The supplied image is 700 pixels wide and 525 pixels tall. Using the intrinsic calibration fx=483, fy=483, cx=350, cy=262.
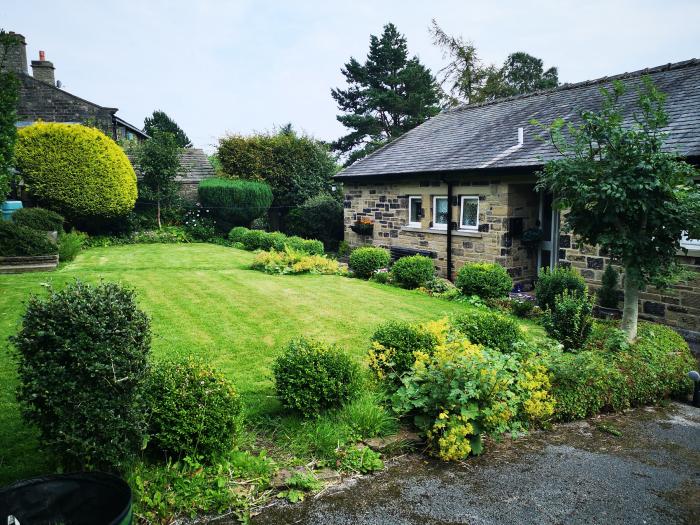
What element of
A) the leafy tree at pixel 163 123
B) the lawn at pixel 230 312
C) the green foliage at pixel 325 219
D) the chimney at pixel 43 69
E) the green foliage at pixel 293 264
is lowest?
the lawn at pixel 230 312

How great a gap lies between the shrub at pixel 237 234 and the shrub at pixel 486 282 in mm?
11909

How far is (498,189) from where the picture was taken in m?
12.5

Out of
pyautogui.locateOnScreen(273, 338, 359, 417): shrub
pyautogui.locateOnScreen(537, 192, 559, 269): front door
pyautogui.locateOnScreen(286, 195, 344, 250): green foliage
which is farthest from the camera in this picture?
pyautogui.locateOnScreen(286, 195, 344, 250): green foliage

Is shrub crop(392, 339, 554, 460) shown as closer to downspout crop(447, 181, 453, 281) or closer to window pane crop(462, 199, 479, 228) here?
window pane crop(462, 199, 479, 228)

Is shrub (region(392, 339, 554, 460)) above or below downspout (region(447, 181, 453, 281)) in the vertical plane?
below

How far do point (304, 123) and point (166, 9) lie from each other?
61.1 ft

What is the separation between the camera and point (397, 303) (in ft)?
34.8

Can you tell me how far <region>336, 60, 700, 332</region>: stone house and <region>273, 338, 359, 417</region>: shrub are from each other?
22.0 ft

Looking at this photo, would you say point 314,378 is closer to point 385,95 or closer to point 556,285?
point 556,285

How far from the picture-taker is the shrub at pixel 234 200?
2259cm

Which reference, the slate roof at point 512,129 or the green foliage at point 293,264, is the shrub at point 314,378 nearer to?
the slate roof at point 512,129

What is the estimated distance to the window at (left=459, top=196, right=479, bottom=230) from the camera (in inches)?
531

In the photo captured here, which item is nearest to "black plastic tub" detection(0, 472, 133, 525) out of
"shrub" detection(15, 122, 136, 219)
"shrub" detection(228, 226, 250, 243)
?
"shrub" detection(228, 226, 250, 243)

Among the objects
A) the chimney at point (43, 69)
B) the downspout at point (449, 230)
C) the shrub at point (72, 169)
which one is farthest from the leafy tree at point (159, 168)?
the downspout at point (449, 230)
